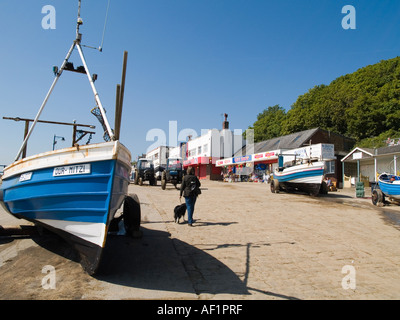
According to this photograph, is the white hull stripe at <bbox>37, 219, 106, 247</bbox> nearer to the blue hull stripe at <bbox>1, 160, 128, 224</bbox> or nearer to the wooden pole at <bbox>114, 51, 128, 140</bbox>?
the blue hull stripe at <bbox>1, 160, 128, 224</bbox>

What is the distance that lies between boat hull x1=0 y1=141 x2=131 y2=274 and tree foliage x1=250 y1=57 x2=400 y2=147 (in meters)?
37.0

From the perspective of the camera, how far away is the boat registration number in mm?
3900

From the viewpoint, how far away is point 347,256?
498 centimetres

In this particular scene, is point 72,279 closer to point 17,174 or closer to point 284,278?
point 17,174

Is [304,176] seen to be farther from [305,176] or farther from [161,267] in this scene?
[161,267]

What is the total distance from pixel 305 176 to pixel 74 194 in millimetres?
13265

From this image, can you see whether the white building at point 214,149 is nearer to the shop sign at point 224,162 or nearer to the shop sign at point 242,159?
the shop sign at point 224,162

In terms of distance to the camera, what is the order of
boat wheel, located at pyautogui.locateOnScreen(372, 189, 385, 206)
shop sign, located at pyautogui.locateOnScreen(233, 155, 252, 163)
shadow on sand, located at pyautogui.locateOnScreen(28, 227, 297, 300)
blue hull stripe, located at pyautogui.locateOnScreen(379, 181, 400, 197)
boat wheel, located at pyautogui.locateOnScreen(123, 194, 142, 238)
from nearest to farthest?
shadow on sand, located at pyautogui.locateOnScreen(28, 227, 297, 300) < boat wheel, located at pyautogui.locateOnScreen(123, 194, 142, 238) < blue hull stripe, located at pyautogui.locateOnScreen(379, 181, 400, 197) < boat wheel, located at pyautogui.locateOnScreen(372, 189, 385, 206) < shop sign, located at pyautogui.locateOnScreen(233, 155, 252, 163)

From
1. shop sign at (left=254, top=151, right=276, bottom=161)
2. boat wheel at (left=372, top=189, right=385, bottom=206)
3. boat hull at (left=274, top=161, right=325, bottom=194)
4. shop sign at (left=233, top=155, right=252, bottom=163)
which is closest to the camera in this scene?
boat wheel at (left=372, top=189, right=385, bottom=206)

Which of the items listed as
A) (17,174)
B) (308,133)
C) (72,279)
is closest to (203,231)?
(72,279)

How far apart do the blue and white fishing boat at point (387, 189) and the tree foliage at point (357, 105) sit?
955 inches

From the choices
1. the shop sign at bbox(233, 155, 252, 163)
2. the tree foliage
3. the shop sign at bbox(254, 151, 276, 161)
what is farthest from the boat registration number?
the tree foliage

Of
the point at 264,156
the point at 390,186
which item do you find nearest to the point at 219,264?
the point at 390,186

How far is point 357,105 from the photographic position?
119 feet
